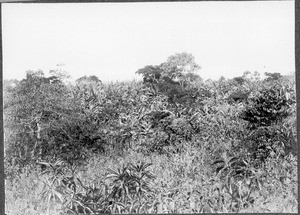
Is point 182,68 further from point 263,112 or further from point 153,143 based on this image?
point 263,112

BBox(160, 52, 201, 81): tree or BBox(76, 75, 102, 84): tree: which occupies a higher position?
BBox(160, 52, 201, 81): tree

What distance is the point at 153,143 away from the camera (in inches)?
128

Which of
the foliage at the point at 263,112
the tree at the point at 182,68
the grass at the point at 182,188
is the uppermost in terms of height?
the tree at the point at 182,68

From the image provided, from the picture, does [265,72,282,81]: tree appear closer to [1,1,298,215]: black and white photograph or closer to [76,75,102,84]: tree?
[1,1,298,215]: black and white photograph

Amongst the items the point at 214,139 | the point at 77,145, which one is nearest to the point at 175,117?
the point at 214,139

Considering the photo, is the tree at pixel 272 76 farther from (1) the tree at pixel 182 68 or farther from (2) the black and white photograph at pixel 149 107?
(1) the tree at pixel 182 68

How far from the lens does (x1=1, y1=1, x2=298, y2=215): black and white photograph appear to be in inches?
127

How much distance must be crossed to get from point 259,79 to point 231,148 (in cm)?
68

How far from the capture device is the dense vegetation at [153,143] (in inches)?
127

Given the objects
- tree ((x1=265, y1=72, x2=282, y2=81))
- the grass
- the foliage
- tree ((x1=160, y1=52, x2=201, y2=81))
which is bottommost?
the grass

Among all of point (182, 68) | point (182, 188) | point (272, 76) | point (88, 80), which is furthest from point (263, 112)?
point (88, 80)

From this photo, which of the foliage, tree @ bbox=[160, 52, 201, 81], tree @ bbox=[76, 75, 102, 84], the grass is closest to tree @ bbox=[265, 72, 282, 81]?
the foliage

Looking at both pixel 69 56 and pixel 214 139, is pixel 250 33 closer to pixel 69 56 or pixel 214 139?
pixel 214 139

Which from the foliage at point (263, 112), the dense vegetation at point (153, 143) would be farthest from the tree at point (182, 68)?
the foliage at point (263, 112)
